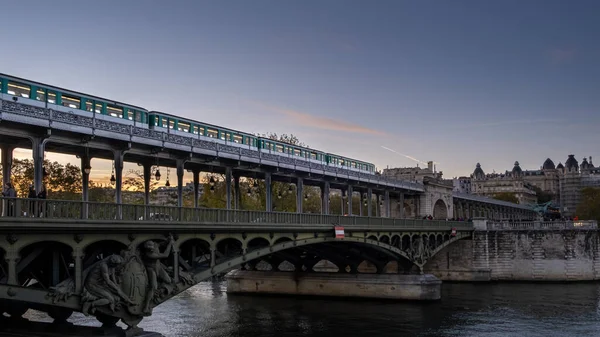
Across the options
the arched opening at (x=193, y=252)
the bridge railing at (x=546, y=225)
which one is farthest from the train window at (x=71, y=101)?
the bridge railing at (x=546, y=225)

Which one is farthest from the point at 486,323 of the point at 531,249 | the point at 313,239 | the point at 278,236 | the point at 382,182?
the point at 531,249

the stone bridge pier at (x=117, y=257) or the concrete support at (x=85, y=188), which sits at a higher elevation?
the concrete support at (x=85, y=188)

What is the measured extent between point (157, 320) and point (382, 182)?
3156 centimetres

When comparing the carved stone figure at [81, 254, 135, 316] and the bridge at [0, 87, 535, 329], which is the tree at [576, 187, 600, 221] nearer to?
the bridge at [0, 87, 535, 329]

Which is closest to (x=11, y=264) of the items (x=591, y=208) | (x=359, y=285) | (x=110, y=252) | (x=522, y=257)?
(x=110, y=252)

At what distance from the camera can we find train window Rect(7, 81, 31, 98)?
28.8m

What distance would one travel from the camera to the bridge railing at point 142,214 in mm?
22328

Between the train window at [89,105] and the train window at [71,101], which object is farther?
the train window at [89,105]

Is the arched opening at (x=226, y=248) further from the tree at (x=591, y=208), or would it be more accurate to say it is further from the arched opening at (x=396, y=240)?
the tree at (x=591, y=208)

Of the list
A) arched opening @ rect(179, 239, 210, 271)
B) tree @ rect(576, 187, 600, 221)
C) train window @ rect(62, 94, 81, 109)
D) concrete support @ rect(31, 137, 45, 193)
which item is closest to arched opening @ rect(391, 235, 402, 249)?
arched opening @ rect(179, 239, 210, 271)

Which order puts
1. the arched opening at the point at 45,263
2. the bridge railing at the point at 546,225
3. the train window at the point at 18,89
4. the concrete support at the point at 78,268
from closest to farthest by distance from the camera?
the arched opening at the point at 45,263 < the concrete support at the point at 78,268 < the train window at the point at 18,89 < the bridge railing at the point at 546,225

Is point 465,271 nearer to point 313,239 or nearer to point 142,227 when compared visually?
point 313,239

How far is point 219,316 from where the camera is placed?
152 ft

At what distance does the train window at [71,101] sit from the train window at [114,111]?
2.04 meters
